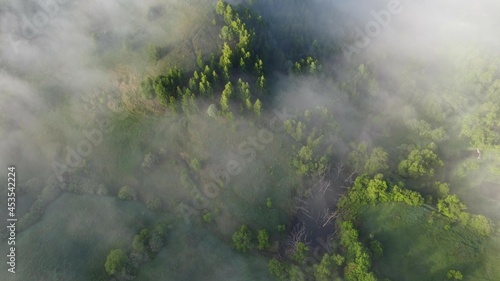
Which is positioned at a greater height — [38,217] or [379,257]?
[38,217]

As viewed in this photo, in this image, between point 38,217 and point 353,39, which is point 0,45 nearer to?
point 38,217

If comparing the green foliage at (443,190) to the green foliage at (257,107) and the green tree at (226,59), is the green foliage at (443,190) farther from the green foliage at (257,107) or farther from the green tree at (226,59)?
the green tree at (226,59)

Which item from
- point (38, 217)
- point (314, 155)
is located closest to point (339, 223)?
point (314, 155)

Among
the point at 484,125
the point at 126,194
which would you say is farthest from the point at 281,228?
the point at 484,125

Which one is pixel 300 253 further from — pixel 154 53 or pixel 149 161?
pixel 154 53

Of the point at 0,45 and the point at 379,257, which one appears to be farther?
the point at 0,45

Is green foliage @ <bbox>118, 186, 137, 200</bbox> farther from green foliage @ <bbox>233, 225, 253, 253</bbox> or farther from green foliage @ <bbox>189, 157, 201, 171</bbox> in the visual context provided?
green foliage @ <bbox>233, 225, 253, 253</bbox>

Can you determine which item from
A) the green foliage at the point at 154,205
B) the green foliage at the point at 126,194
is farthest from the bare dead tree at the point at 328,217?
the green foliage at the point at 126,194
